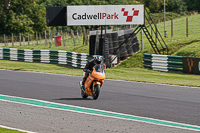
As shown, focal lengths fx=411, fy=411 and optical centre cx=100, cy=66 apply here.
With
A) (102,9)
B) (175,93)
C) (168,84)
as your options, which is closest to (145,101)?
(175,93)

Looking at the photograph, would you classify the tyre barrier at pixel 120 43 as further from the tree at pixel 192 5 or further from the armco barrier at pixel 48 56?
the tree at pixel 192 5

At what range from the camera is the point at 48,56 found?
33844 mm

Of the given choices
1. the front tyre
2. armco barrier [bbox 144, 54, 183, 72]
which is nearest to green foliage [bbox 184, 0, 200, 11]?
armco barrier [bbox 144, 54, 183, 72]

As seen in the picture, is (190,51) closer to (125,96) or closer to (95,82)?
(125,96)

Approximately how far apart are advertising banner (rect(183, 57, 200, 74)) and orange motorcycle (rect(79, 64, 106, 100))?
13.2 m

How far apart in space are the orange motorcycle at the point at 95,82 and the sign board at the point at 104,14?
595 inches

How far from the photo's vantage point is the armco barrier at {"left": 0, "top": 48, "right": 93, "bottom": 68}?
29.8 metres

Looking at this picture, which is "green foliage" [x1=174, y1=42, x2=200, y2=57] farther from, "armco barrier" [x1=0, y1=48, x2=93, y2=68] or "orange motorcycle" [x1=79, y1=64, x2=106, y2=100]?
"orange motorcycle" [x1=79, y1=64, x2=106, y2=100]

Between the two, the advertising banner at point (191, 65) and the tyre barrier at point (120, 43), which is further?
the tyre barrier at point (120, 43)

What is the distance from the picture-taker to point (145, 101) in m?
13.5

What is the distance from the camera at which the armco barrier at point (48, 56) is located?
29844mm

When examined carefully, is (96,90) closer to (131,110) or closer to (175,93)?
(131,110)

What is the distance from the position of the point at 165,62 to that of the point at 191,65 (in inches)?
83.1

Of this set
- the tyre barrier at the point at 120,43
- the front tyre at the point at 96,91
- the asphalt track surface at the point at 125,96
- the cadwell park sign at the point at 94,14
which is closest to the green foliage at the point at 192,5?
the tyre barrier at the point at 120,43
